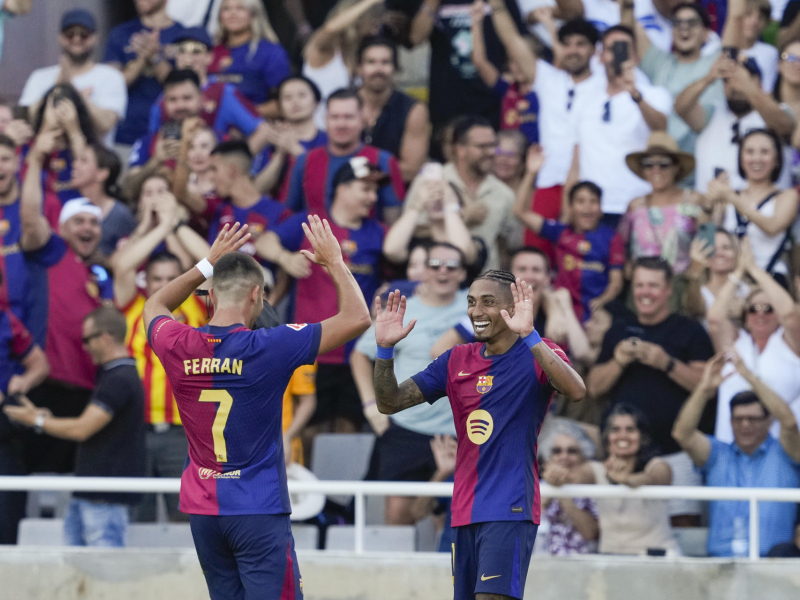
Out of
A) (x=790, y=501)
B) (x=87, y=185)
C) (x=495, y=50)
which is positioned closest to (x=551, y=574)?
(x=790, y=501)

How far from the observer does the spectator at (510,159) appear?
10438 mm

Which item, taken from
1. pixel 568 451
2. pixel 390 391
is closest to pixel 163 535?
pixel 568 451

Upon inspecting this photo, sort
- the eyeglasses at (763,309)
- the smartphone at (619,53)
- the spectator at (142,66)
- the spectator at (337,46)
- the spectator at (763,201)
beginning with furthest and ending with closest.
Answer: the spectator at (142,66)
the spectator at (337,46)
the smartphone at (619,53)
the spectator at (763,201)
the eyeglasses at (763,309)

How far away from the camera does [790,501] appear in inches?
292

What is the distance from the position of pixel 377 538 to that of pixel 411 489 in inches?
31.7

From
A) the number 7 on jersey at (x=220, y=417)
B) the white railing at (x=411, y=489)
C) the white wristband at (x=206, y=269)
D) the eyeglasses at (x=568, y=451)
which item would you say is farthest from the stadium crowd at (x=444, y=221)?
the number 7 on jersey at (x=220, y=417)

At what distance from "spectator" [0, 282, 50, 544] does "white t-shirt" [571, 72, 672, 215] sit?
4.63 metres

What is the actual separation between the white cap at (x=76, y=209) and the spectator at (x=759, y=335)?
4824mm

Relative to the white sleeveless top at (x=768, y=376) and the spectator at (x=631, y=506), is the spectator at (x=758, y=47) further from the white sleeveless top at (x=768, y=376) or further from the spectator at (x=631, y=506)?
the spectator at (x=631, y=506)

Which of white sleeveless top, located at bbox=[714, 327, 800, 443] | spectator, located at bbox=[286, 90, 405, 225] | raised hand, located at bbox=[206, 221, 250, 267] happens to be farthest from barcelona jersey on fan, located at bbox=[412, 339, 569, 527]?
spectator, located at bbox=[286, 90, 405, 225]

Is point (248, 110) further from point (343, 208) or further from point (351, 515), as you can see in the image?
point (351, 515)

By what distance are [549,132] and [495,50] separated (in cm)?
151

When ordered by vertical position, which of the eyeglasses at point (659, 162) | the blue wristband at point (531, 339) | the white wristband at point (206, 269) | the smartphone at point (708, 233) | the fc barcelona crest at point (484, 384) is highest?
the eyeglasses at point (659, 162)

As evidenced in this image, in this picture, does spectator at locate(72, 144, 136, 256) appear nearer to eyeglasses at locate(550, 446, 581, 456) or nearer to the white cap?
the white cap
